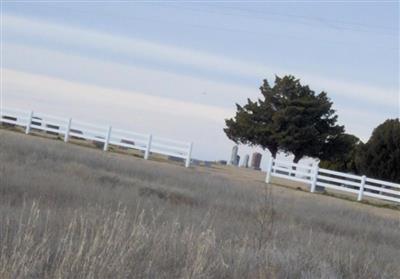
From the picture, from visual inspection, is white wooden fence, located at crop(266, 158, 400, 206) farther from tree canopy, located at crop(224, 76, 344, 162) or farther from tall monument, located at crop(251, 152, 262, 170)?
tall monument, located at crop(251, 152, 262, 170)

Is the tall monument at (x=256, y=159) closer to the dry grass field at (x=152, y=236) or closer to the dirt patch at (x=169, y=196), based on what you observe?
A: the dry grass field at (x=152, y=236)

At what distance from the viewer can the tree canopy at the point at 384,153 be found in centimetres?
4506

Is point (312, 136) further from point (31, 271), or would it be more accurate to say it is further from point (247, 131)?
point (31, 271)

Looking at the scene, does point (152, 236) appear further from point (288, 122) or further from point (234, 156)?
point (234, 156)

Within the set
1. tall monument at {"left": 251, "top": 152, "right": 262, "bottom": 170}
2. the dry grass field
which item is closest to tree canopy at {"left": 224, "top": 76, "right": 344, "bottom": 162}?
tall monument at {"left": 251, "top": 152, "right": 262, "bottom": 170}

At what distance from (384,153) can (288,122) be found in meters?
6.91

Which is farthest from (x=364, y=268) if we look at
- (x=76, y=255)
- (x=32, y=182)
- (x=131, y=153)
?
(x=131, y=153)

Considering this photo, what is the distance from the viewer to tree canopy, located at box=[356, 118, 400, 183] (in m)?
45.1

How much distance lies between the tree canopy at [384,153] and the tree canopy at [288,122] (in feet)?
14.2

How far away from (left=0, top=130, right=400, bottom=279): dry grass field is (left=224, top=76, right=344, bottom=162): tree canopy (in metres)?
31.3

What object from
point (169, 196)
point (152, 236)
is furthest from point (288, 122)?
point (152, 236)

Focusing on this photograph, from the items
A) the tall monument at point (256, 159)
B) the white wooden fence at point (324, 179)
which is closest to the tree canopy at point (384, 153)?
the white wooden fence at point (324, 179)

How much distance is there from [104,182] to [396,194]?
62.2ft

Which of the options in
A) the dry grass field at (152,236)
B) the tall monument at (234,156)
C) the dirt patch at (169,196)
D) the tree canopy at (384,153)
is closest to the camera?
the dry grass field at (152,236)
